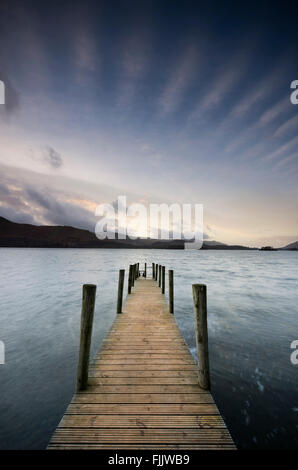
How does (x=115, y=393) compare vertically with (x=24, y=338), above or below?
above

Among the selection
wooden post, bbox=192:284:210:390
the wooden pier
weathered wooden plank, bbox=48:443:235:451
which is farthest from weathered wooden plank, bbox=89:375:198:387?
weathered wooden plank, bbox=48:443:235:451

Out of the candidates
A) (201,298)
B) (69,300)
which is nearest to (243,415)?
(201,298)

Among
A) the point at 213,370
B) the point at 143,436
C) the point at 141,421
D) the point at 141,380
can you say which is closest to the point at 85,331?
the point at 141,380

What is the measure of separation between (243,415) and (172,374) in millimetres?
2423

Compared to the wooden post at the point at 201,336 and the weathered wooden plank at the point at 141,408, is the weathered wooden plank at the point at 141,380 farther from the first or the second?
the weathered wooden plank at the point at 141,408

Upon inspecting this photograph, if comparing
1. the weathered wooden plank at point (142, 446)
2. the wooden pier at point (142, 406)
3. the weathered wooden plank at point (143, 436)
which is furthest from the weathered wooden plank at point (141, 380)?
the weathered wooden plank at point (142, 446)

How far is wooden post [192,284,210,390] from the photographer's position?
3.83 meters

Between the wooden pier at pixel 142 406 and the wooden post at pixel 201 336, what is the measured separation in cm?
22

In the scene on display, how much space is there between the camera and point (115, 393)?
12.1ft

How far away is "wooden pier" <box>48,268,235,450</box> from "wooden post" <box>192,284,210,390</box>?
22cm

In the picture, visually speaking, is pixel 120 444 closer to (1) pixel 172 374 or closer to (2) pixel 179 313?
(1) pixel 172 374

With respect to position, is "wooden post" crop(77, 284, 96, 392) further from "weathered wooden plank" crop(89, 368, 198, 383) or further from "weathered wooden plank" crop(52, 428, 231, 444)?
"weathered wooden plank" crop(52, 428, 231, 444)

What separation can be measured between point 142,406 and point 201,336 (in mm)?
1560
